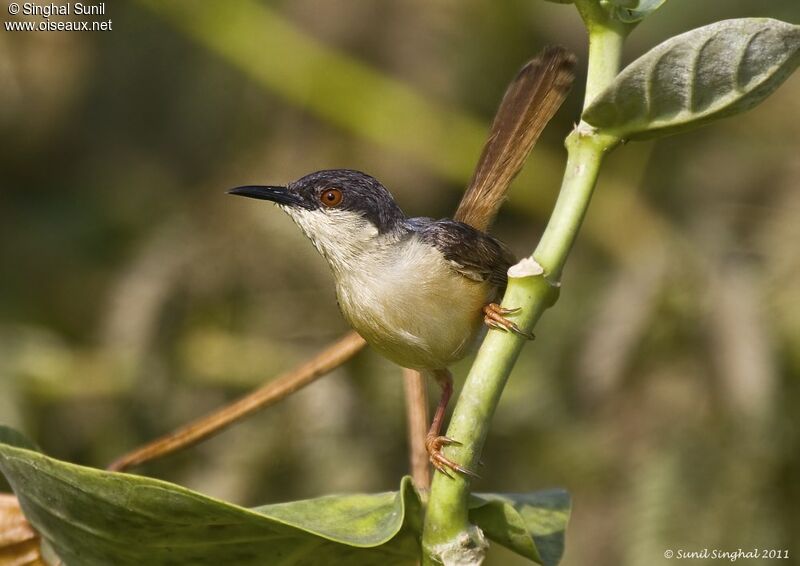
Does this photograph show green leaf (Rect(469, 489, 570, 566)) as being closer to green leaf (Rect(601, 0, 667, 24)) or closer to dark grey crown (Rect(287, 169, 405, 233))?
green leaf (Rect(601, 0, 667, 24))

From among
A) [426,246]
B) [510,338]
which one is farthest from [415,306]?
[510,338]

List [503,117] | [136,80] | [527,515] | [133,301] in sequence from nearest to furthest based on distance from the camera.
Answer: [527,515] → [503,117] → [133,301] → [136,80]

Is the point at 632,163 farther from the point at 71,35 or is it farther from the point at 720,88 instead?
the point at 720,88

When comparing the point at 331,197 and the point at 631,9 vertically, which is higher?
the point at 631,9

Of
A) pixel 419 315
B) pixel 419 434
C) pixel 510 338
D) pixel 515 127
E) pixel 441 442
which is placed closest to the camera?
pixel 510 338

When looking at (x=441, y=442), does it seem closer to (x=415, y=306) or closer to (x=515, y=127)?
(x=415, y=306)

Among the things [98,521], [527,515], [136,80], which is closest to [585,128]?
[527,515]

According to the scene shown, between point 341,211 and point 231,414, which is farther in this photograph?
point 341,211

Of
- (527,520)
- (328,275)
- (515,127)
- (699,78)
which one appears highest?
(699,78)
